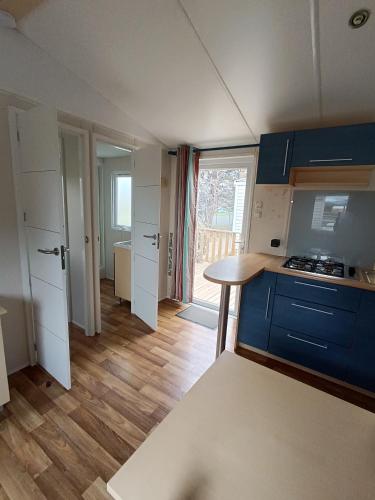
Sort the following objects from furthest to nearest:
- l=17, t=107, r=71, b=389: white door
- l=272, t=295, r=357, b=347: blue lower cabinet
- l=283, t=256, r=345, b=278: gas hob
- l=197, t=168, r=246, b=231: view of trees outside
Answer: l=197, t=168, r=246, b=231: view of trees outside, l=283, t=256, r=345, b=278: gas hob, l=272, t=295, r=357, b=347: blue lower cabinet, l=17, t=107, r=71, b=389: white door

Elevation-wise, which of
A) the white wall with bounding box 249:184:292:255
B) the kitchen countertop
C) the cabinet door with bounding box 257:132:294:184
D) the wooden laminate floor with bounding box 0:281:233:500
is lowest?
the wooden laminate floor with bounding box 0:281:233:500

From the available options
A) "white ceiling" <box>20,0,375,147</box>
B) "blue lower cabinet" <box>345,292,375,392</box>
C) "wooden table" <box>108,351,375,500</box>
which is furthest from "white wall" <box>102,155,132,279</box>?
"wooden table" <box>108,351,375,500</box>

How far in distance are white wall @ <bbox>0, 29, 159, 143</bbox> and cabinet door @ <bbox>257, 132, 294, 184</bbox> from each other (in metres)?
1.48

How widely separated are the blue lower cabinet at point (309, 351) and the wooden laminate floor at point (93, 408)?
0.66 m

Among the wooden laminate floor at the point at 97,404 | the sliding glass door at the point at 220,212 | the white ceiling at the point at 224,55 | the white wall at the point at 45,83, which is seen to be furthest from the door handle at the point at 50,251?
the sliding glass door at the point at 220,212

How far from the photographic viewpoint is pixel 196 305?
11.0 ft

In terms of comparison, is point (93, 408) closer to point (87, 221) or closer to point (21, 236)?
point (21, 236)

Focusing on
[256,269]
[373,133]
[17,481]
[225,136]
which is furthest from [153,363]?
[373,133]

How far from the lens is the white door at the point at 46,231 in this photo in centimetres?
151

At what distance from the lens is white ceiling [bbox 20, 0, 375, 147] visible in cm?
121

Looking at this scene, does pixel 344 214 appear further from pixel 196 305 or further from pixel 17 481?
pixel 17 481

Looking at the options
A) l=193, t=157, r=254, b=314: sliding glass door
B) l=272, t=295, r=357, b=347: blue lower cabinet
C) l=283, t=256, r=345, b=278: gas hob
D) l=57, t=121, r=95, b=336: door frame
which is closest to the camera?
l=272, t=295, r=357, b=347: blue lower cabinet

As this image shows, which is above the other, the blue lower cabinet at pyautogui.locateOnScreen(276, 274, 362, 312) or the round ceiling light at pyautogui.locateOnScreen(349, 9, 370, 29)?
the round ceiling light at pyautogui.locateOnScreen(349, 9, 370, 29)

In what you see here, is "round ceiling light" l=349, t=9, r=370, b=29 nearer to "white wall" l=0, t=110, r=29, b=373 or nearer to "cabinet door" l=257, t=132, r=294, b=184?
"cabinet door" l=257, t=132, r=294, b=184
